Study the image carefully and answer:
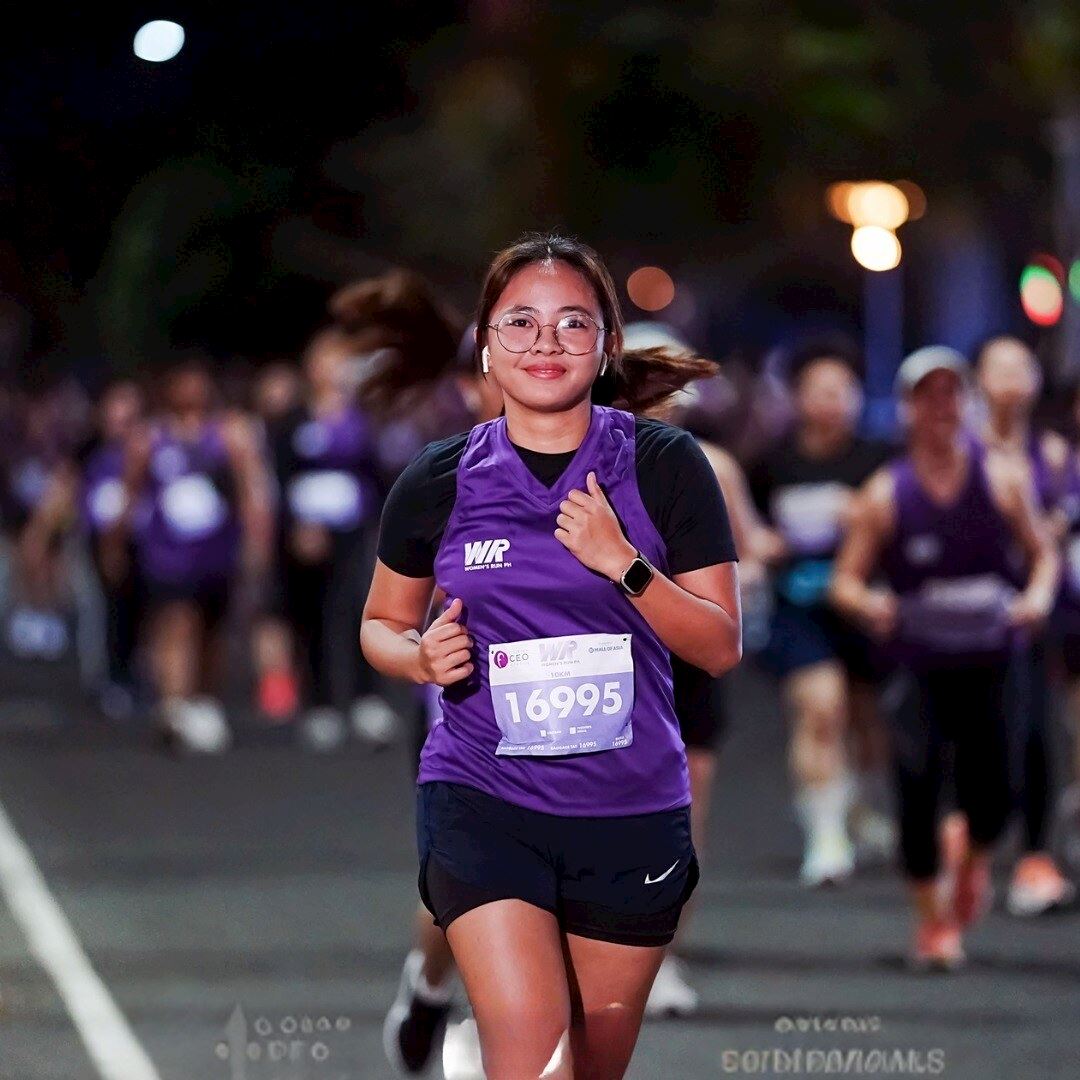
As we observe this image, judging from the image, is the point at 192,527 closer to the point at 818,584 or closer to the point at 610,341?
the point at 818,584

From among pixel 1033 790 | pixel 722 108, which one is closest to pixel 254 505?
pixel 1033 790

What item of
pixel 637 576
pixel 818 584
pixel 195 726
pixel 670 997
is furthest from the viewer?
pixel 195 726

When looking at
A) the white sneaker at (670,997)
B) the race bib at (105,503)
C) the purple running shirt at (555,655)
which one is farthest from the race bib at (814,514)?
the race bib at (105,503)

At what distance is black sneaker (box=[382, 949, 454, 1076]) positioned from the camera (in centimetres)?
629

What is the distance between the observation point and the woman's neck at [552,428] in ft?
14.9

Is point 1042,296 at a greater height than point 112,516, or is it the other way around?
point 1042,296

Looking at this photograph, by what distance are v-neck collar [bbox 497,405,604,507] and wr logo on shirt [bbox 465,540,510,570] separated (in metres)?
0.10

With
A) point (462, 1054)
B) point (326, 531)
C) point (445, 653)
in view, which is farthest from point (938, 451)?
point (326, 531)

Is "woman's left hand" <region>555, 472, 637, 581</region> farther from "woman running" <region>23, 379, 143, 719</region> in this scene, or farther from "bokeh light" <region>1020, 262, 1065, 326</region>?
"woman running" <region>23, 379, 143, 719</region>

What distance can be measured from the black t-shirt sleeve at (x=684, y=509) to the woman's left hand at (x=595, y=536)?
0.14 m

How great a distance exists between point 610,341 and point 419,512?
431 millimetres

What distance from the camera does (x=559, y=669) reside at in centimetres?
444

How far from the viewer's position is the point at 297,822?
36.9ft

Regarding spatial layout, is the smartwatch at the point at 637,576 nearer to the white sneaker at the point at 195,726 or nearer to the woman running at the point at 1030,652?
the woman running at the point at 1030,652
